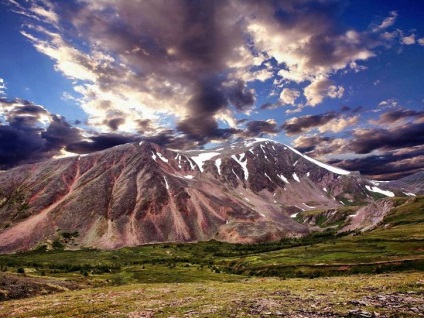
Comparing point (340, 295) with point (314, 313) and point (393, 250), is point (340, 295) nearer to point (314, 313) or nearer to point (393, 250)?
point (314, 313)

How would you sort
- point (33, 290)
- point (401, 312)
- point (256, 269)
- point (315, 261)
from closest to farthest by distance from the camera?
point (401, 312), point (33, 290), point (315, 261), point (256, 269)

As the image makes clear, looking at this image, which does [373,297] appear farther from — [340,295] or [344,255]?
[344,255]

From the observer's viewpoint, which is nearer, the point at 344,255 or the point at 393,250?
the point at 393,250

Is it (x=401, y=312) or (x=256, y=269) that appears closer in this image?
(x=401, y=312)

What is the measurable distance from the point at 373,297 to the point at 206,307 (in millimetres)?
18573

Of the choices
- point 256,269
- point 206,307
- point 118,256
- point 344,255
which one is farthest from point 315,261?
point 118,256

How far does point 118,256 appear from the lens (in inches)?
7790

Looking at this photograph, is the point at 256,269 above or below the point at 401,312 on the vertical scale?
below

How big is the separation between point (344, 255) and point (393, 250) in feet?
45.4

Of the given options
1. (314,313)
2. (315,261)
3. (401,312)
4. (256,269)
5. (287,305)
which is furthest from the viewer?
(256,269)

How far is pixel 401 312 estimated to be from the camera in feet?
92.5

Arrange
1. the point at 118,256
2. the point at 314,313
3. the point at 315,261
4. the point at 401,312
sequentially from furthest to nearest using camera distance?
the point at 118,256 → the point at 315,261 → the point at 314,313 → the point at 401,312

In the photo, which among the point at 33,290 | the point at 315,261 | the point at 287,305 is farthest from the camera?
the point at 315,261

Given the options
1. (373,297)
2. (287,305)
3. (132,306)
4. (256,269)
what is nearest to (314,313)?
(287,305)
